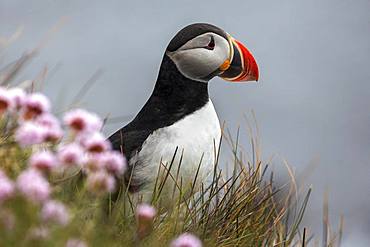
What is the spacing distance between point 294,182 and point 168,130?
135 cm

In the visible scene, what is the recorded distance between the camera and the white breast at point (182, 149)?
488 centimetres

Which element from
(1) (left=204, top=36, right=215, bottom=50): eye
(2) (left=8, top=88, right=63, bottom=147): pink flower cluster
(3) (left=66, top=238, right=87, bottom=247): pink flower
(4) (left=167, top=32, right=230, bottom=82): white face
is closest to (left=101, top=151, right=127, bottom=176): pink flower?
(2) (left=8, top=88, right=63, bottom=147): pink flower cluster

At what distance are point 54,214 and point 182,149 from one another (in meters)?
2.74

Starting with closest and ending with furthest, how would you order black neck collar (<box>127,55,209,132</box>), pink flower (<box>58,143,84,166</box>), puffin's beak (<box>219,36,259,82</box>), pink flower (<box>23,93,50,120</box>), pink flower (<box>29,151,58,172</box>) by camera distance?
1. pink flower (<box>29,151,58,172</box>)
2. pink flower (<box>58,143,84,166</box>)
3. pink flower (<box>23,93,50,120</box>)
4. black neck collar (<box>127,55,209,132</box>)
5. puffin's beak (<box>219,36,259,82</box>)

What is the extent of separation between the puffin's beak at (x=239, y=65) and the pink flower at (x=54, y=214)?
131 inches

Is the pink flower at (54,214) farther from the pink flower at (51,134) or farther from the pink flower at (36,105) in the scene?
the pink flower at (36,105)

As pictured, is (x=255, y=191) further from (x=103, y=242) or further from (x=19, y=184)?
(x=19, y=184)

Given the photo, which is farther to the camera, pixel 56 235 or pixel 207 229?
pixel 207 229

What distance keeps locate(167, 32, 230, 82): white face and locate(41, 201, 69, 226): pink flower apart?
3.18 m

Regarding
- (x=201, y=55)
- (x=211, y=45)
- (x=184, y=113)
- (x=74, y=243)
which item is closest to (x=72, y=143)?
(x=74, y=243)

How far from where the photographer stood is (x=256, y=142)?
6.18 metres

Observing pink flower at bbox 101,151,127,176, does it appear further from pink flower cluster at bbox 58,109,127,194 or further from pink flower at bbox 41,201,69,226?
pink flower at bbox 41,201,69,226

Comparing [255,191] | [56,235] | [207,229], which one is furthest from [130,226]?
[56,235]

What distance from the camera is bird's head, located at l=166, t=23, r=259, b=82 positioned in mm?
5285
